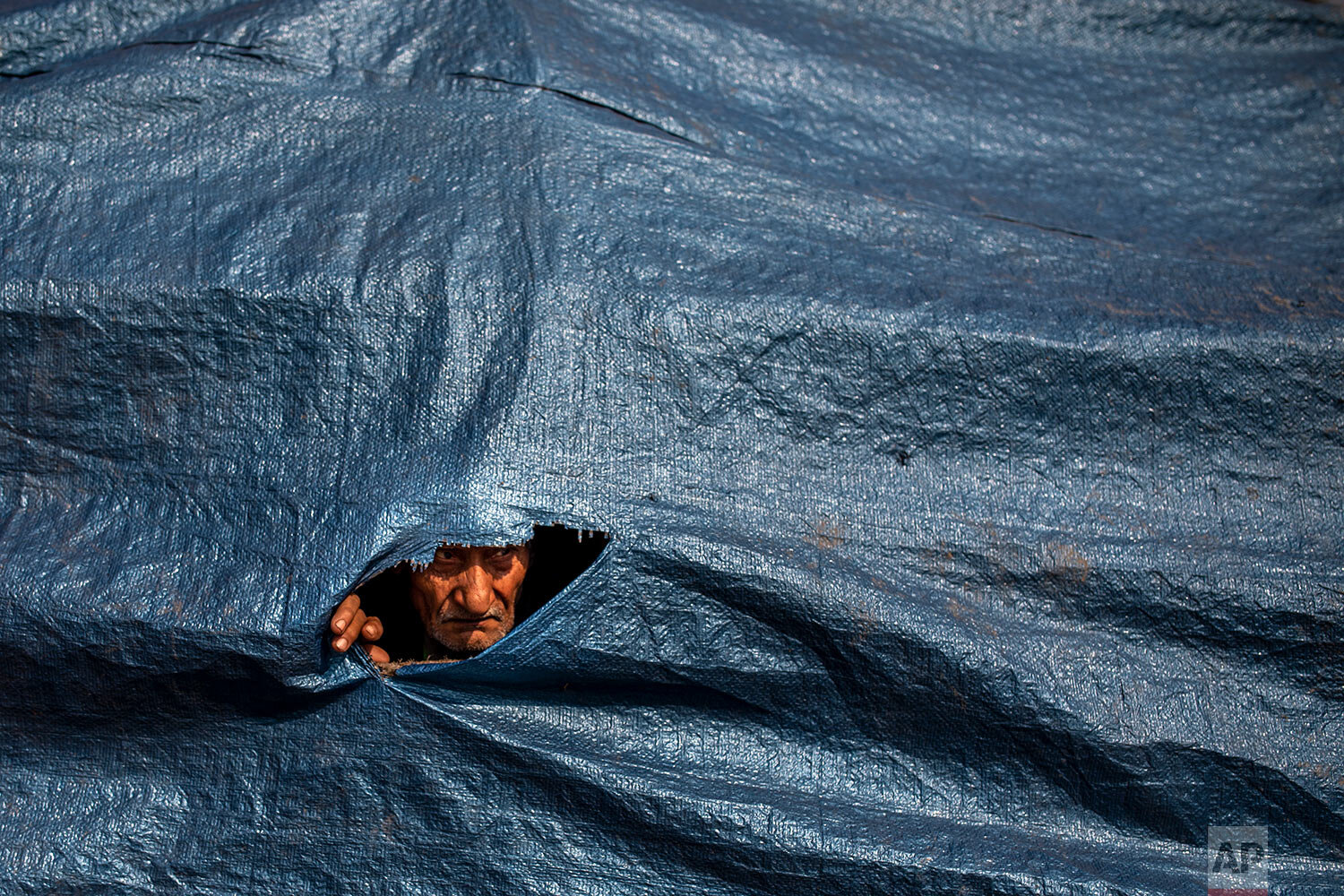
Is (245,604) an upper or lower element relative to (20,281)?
lower

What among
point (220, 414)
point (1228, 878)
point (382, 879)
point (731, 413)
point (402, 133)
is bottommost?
point (382, 879)

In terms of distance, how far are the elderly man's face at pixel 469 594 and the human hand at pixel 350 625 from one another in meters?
0.12

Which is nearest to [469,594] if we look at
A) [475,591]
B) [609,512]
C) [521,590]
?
[475,591]

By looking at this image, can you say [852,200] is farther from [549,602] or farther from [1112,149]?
[549,602]

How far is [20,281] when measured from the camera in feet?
5.17

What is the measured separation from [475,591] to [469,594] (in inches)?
0.4

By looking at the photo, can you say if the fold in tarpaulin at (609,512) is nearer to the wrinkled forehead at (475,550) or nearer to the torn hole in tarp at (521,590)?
the wrinkled forehead at (475,550)

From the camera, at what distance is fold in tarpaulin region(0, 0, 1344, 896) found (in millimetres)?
1472

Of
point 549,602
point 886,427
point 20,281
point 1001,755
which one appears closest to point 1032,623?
point 1001,755

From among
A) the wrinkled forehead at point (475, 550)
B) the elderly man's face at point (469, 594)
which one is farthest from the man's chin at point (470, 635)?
the wrinkled forehead at point (475, 550)

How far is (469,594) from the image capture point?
1.56m

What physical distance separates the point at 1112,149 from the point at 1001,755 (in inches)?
53.7

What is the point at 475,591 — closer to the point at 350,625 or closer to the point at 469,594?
the point at 469,594

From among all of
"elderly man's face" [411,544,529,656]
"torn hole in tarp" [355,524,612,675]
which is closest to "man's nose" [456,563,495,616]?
"elderly man's face" [411,544,529,656]
